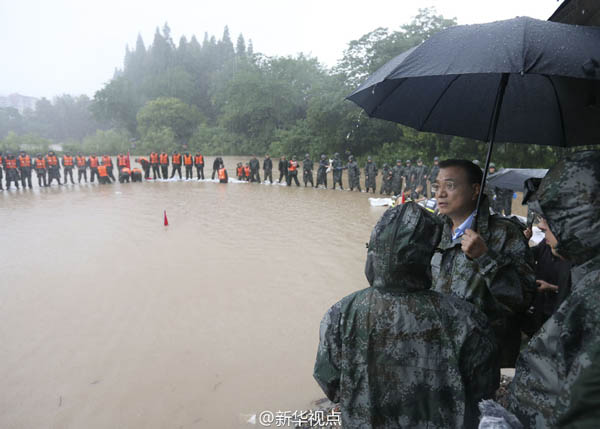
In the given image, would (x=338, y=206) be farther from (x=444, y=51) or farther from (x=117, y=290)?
(x=444, y=51)

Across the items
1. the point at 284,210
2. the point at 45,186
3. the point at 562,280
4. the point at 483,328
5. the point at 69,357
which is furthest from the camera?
the point at 45,186

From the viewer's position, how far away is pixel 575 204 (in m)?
1.21

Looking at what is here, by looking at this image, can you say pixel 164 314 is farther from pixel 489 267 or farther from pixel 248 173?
pixel 248 173

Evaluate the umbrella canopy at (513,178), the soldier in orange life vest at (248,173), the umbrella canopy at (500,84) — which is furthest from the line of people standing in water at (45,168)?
the umbrella canopy at (500,84)

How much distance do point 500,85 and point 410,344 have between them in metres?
1.63

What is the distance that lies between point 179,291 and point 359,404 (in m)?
4.61

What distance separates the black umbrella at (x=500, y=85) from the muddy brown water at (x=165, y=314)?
266 cm

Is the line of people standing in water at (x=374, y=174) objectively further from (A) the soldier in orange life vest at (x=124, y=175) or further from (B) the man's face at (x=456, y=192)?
(B) the man's face at (x=456, y=192)

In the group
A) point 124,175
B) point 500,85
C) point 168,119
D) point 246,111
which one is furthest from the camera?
point 168,119

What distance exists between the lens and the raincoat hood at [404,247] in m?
1.46

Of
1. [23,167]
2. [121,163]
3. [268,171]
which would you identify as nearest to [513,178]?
[268,171]

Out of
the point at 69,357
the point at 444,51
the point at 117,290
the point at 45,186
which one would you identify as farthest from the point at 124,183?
the point at 444,51

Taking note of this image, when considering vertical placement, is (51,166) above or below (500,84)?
below

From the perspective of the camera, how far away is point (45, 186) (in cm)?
1864
